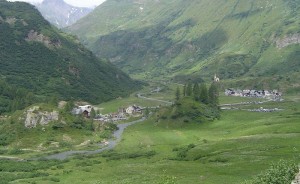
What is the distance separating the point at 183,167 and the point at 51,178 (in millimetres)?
39492

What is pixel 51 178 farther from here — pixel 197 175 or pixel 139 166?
pixel 197 175

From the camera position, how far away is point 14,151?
170000 mm

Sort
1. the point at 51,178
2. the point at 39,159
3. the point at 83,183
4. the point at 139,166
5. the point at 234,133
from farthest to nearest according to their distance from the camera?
the point at 234,133, the point at 39,159, the point at 139,166, the point at 51,178, the point at 83,183

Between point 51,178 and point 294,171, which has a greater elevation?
point 294,171

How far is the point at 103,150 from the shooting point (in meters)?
179

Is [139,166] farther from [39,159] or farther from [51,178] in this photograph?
[39,159]

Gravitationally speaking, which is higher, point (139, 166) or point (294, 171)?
point (294, 171)

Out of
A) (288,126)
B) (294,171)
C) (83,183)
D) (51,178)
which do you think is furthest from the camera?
(288,126)

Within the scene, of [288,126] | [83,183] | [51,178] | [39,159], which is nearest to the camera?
[83,183]

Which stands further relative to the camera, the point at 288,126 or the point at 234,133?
the point at 234,133

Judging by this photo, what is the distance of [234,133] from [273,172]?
408 feet

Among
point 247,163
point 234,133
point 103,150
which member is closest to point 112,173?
point 247,163

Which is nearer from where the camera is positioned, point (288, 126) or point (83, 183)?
point (83, 183)

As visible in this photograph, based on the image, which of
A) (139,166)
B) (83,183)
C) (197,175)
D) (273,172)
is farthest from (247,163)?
(273,172)
